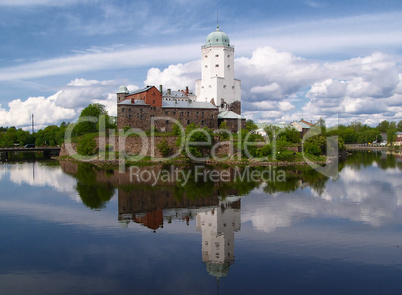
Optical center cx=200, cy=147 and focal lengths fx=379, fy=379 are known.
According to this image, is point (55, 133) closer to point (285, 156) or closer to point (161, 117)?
point (161, 117)

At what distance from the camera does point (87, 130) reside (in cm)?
4744

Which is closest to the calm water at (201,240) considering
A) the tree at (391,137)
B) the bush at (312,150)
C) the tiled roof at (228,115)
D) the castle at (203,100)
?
the castle at (203,100)

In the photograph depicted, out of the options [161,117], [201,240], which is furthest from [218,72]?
[201,240]

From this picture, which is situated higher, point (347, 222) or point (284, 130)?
point (284, 130)

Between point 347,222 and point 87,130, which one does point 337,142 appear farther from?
point 347,222

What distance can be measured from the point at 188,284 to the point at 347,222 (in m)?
7.69

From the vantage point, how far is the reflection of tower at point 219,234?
10141 mm

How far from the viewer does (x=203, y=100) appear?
4722 cm

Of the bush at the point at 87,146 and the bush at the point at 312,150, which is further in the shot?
the bush at the point at 312,150

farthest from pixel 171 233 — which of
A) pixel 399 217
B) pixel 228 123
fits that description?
pixel 228 123

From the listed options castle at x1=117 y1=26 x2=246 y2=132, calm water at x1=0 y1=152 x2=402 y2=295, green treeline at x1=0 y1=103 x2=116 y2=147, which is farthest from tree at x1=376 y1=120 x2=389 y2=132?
calm water at x1=0 y1=152 x2=402 y2=295

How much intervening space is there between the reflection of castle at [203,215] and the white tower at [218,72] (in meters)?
28.0

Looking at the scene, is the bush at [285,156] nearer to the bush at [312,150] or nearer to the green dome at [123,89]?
the bush at [312,150]

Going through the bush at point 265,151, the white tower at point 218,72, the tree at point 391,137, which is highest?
the white tower at point 218,72
